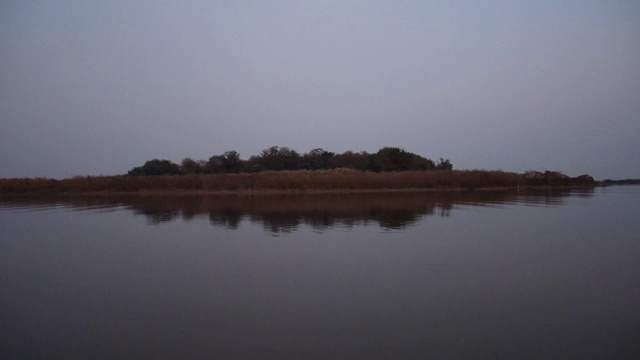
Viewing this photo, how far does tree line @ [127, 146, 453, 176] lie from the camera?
4994cm

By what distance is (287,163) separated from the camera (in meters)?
59.8

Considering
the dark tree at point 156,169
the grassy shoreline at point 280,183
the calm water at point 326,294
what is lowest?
the calm water at point 326,294

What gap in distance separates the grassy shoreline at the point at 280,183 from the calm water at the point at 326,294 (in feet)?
83.9

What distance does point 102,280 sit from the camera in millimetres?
8094

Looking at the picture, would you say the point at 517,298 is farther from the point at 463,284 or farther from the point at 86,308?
the point at 86,308

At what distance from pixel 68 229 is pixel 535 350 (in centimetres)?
1447

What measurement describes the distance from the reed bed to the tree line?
29.2 ft

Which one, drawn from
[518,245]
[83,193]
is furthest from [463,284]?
[83,193]

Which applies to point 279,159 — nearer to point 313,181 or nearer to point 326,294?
point 313,181

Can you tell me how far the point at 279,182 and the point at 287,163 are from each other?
68.7 feet

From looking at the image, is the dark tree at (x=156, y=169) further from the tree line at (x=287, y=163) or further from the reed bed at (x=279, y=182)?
the reed bed at (x=279, y=182)

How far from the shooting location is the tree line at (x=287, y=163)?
49.9 m

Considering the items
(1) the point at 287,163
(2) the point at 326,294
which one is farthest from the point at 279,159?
(2) the point at 326,294

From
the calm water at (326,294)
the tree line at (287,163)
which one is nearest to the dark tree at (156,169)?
the tree line at (287,163)
